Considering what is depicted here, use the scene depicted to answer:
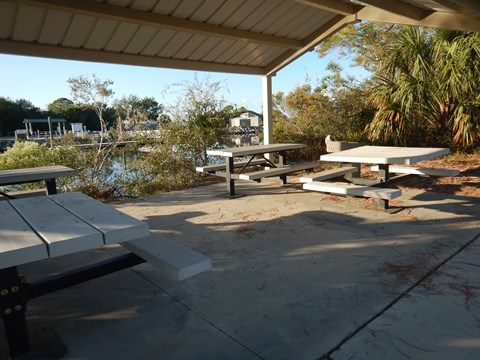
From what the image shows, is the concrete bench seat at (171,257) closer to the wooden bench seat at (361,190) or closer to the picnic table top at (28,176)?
the picnic table top at (28,176)

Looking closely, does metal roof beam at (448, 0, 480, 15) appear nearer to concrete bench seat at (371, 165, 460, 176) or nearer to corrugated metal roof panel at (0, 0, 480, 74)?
corrugated metal roof panel at (0, 0, 480, 74)

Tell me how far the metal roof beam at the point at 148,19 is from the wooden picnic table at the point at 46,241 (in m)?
2.74

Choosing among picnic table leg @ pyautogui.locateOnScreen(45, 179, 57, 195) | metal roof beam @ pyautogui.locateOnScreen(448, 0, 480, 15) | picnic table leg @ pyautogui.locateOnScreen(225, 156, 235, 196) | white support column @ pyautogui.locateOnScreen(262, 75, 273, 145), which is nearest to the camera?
metal roof beam @ pyautogui.locateOnScreen(448, 0, 480, 15)

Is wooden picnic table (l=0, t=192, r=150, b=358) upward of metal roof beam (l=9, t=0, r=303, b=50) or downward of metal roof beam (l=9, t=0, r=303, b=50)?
downward

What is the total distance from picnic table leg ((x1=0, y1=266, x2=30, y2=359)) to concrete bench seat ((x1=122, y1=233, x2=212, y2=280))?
65 cm

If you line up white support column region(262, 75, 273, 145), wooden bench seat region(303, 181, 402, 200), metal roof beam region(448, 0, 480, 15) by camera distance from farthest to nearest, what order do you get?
white support column region(262, 75, 273, 145)
wooden bench seat region(303, 181, 402, 200)
metal roof beam region(448, 0, 480, 15)

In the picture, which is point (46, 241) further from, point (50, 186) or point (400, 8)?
point (400, 8)

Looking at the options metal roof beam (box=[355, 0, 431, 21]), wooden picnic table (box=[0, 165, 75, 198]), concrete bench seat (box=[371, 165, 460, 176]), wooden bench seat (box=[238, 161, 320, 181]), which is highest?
metal roof beam (box=[355, 0, 431, 21])

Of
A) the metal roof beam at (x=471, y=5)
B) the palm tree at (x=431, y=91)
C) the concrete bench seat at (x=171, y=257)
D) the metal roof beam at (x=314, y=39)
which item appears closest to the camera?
the concrete bench seat at (x=171, y=257)

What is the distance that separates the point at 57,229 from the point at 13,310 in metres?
0.49

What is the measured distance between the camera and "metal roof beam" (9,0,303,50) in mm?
3826

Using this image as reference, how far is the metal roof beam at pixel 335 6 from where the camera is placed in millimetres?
4574

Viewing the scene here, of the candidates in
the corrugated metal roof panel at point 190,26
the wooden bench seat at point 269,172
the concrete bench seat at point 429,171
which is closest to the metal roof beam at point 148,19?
the corrugated metal roof panel at point 190,26

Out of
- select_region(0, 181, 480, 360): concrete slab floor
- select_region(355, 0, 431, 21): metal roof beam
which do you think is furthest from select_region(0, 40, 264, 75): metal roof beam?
select_region(355, 0, 431, 21): metal roof beam
